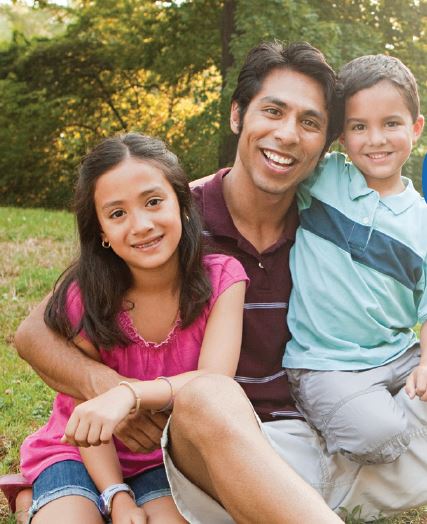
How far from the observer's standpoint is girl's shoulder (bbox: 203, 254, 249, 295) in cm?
275

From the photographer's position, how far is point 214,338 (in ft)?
8.67

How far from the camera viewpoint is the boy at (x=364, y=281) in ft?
8.62

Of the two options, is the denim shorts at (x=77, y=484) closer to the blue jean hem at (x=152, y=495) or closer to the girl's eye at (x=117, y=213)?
the blue jean hem at (x=152, y=495)

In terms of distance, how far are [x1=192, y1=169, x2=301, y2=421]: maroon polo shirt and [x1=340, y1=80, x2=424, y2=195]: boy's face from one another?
38 cm

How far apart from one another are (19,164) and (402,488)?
39.8ft

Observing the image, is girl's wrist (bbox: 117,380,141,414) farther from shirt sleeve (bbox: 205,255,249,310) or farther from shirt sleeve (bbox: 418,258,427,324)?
shirt sleeve (bbox: 418,258,427,324)

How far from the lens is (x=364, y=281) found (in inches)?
109

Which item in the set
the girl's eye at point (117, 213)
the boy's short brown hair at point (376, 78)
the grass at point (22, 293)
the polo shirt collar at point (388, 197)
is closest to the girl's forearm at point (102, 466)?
the grass at point (22, 293)

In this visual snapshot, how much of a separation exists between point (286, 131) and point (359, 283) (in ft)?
2.12

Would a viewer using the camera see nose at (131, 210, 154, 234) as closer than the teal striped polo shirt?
Yes

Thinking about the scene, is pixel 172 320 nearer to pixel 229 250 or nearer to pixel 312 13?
pixel 229 250

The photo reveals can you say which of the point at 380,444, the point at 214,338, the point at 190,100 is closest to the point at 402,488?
the point at 380,444

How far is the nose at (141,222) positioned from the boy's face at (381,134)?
2.76 ft

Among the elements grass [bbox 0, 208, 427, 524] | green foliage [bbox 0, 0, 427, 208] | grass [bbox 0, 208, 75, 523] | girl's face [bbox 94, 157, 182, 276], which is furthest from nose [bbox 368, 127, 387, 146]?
green foliage [bbox 0, 0, 427, 208]
